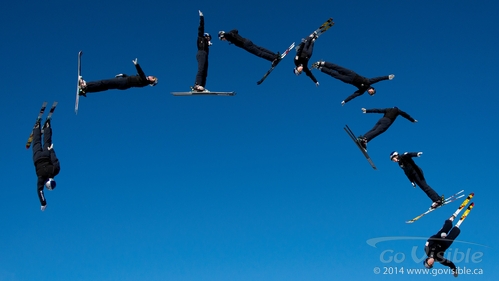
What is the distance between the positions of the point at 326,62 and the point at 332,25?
62.9 inches

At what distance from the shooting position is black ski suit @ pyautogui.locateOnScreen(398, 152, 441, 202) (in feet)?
72.3

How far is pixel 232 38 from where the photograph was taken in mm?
21734

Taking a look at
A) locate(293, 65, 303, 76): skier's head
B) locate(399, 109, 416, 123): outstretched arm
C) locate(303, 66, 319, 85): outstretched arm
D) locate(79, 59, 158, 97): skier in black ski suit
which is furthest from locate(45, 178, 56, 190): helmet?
locate(399, 109, 416, 123): outstretched arm

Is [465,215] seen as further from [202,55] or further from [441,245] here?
[202,55]

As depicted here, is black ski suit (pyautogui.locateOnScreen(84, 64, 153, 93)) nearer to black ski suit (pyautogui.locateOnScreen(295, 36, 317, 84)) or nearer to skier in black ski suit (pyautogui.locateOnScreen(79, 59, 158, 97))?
skier in black ski suit (pyautogui.locateOnScreen(79, 59, 158, 97))

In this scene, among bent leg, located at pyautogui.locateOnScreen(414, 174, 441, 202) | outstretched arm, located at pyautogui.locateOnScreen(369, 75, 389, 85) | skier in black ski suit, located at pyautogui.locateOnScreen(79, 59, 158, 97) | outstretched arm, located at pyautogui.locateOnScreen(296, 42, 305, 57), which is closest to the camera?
skier in black ski suit, located at pyautogui.locateOnScreen(79, 59, 158, 97)

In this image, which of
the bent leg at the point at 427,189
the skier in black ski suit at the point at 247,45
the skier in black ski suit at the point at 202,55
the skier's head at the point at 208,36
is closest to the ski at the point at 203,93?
the skier in black ski suit at the point at 202,55

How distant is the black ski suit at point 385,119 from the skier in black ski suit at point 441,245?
4.78 m

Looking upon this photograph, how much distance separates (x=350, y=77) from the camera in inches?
804

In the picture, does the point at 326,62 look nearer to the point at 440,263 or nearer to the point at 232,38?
the point at 232,38

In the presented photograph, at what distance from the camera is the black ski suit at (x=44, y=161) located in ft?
61.6

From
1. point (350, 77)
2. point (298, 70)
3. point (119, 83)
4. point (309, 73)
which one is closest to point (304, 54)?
point (298, 70)

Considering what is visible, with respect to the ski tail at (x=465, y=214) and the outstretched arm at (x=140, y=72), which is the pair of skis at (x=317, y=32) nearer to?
the outstretched arm at (x=140, y=72)

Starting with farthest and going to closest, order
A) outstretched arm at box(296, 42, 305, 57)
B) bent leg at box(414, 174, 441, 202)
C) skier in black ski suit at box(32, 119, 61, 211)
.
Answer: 1. bent leg at box(414, 174, 441, 202)
2. outstretched arm at box(296, 42, 305, 57)
3. skier in black ski suit at box(32, 119, 61, 211)
